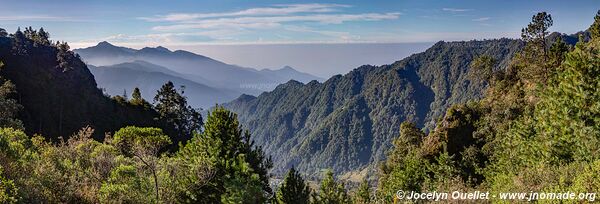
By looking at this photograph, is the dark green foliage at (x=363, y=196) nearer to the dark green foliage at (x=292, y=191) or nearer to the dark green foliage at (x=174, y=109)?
the dark green foliage at (x=292, y=191)

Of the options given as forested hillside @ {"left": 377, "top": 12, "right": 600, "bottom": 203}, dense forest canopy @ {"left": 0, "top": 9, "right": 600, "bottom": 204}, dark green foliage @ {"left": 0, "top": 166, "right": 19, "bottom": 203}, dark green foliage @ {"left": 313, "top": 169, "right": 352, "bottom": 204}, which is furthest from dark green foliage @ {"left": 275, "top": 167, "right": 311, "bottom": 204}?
dark green foliage @ {"left": 0, "top": 166, "right": 19, "bottom": 203}

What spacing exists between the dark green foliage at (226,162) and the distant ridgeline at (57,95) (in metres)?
64.6

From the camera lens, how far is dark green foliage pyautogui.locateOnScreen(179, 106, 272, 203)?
1148 inches

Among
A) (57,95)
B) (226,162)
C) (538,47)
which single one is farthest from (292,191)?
(57,95)

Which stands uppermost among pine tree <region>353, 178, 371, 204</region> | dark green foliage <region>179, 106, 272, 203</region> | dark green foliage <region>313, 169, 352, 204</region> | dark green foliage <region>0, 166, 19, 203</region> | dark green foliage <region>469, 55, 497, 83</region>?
dark green foliage <region>469, 55, 497, 83</region>

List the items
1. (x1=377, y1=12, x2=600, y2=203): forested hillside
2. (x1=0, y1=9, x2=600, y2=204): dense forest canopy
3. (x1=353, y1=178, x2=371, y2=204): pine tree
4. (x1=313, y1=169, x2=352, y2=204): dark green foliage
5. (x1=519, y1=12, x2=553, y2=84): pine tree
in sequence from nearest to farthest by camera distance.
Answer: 1. (x1=0, y1=9, x2=600, y2=204): dense forest canopy
2. (x1=377, y1=12, x2=600, y2=203): forested hillside
3. (x1=353, y1=178, x2=371, y2=204): pine tree
4. (x1=313, y1=169, x2=352, y2=204): dark green foliage
5. (x1=519, y1=12, x2=553, y2=84): pine tree

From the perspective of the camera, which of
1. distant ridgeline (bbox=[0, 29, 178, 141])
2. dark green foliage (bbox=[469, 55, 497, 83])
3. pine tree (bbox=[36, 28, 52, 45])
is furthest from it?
pine tree (bbox=[36, 28, 52, 45])

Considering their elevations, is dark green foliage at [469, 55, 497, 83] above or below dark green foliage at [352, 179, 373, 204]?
above

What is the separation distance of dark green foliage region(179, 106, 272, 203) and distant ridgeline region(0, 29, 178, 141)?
64557 millimetres

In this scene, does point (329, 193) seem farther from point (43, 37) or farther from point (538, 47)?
point (43, 37)

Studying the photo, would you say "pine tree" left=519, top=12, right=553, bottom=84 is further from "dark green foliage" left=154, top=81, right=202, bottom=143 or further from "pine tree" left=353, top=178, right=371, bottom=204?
"dark green foliage" left=154, top=81, right=202, bottom=143

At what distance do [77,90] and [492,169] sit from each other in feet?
294

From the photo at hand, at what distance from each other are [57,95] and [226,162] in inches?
3242

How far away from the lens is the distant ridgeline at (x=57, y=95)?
92.1m
